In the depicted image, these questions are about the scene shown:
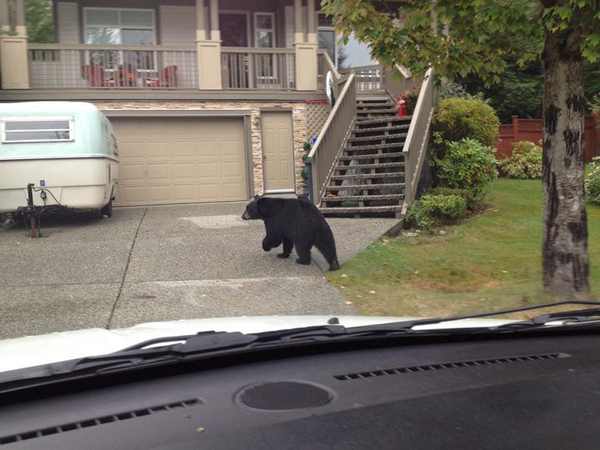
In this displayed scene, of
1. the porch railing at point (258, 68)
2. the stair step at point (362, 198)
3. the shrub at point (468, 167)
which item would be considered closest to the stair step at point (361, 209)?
the stair step at point (362, 198)

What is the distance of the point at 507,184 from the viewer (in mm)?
15453

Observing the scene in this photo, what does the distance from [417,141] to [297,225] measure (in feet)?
16.2

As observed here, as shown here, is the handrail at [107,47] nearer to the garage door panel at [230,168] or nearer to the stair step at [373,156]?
the garage door panel at [230,168]

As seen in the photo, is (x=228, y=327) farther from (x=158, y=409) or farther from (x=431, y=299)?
(x=431, y=299)

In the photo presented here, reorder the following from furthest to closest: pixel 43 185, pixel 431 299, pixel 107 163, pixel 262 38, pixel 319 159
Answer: pixel 262 38, pixel 319 159, pixel 107 163, pixel 43 185, pixel 431 299

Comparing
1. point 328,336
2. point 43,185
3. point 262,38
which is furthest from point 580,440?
point 262,38

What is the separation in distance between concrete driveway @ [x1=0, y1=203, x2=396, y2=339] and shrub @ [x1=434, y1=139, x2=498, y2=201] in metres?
1.99

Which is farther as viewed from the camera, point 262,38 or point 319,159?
point 262,38

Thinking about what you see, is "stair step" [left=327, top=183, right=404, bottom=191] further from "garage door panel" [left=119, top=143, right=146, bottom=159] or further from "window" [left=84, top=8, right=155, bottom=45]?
"window" [left=84, top=8, right=155, bottom=45]

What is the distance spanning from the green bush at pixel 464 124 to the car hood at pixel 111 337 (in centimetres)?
1004

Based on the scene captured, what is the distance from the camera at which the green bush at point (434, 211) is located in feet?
35.8

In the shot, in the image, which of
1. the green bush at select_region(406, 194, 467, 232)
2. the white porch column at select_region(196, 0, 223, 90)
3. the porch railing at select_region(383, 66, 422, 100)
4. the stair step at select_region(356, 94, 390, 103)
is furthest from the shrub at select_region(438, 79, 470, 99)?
the white porch column at select_region(196, 0, 223, 90)

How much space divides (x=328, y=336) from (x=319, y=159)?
10004mm

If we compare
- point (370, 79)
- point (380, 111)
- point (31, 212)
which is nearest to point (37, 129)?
point (31, 212)
